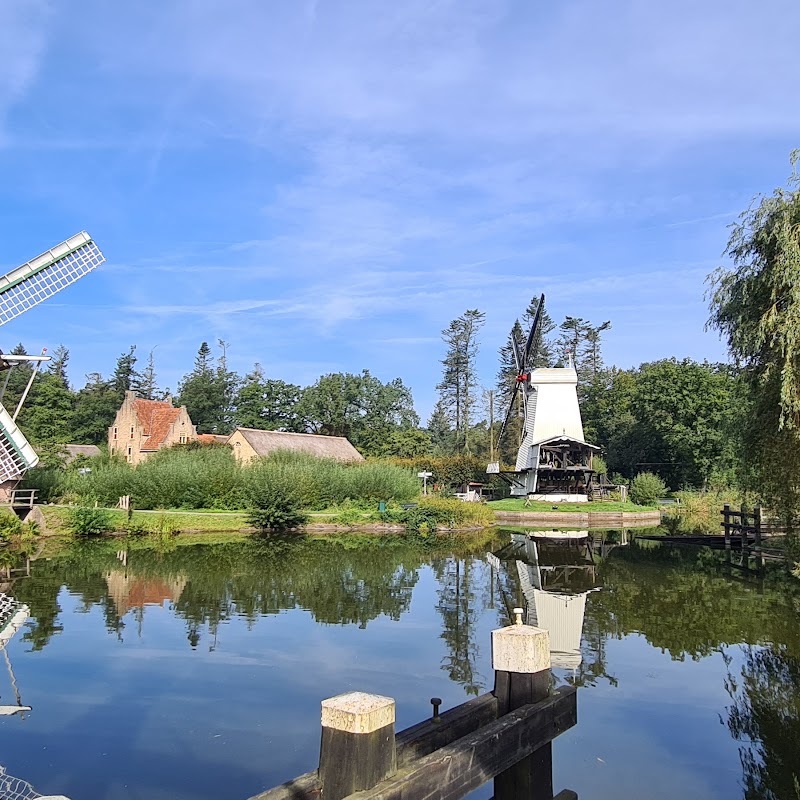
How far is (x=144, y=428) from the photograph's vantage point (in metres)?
52.4

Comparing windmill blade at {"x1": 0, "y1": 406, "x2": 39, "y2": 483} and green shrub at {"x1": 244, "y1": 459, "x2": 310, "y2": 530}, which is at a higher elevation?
windmill blade at {"x1": 0, "y1": 406, "x2": 39, "y2": 483}

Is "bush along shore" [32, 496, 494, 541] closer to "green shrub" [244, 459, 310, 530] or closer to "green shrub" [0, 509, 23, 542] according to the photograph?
"green shrub" [244, 459, 310, 530]

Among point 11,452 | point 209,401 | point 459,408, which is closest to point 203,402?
point 209,401

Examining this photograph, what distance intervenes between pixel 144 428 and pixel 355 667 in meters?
46.7

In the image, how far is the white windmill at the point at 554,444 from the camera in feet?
135

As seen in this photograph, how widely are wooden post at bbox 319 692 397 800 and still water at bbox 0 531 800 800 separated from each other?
107 inches

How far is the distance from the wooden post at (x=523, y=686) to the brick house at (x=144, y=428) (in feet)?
158

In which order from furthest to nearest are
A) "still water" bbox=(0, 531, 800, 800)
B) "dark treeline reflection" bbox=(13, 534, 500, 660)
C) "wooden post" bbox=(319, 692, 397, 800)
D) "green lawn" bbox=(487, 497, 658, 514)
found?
"green lawn" bbox=(487, 497, 658, 514) < "dark treeline reflection" bbox=(13, 534, 500, 660) < "still water" bbox=(0, 531, 800, 800) < "wooden post" bbox=(319, 692, 397, 800)

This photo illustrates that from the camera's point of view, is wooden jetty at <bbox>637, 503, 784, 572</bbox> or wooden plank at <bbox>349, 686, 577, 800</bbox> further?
wooden jetty at <bbox>637, 503, 784, 572</bbox>

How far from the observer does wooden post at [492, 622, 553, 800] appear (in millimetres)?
5516

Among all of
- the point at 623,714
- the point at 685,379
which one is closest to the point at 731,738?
the point at 623,714

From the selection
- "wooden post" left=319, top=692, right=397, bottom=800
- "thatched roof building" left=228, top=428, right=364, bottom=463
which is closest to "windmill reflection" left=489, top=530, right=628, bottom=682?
"wooden post" left=319, top=692, right=397, bottom=800

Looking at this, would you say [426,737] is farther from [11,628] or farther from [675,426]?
[675,426]

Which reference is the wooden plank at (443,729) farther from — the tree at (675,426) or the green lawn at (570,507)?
the tree at (675,426)
